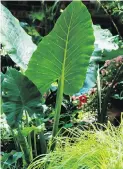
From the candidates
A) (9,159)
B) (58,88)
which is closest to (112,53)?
(58,88)

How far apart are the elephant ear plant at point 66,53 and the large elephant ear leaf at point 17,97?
69 mm

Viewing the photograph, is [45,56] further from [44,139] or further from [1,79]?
[44,139]

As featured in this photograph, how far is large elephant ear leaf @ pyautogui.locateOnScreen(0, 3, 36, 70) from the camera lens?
7.05 feet

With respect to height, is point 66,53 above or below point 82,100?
above

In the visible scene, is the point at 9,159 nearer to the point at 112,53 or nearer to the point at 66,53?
the point at 66,53

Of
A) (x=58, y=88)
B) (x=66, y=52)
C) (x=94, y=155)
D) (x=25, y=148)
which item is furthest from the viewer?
(x=25, y=148)

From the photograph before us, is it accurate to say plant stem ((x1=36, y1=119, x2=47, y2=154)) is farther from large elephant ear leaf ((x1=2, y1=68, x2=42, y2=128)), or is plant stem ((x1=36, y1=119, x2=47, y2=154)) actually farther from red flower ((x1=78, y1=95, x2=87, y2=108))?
red flower ((x1=78, y1=95, x2=87, y2=108))

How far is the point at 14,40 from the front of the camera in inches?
89.5

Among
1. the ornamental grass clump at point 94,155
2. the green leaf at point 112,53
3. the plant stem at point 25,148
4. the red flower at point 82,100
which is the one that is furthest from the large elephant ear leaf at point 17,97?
the red flower at point 82,100

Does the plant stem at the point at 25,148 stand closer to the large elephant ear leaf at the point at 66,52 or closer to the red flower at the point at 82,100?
the large elephant ear leaf at the point at 66,52

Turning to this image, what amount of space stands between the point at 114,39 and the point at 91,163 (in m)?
1.52


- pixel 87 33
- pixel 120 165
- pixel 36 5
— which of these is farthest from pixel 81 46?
pixel 36 5

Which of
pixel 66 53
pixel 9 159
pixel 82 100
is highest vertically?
pixel 66 53

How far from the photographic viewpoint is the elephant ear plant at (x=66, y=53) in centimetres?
184
